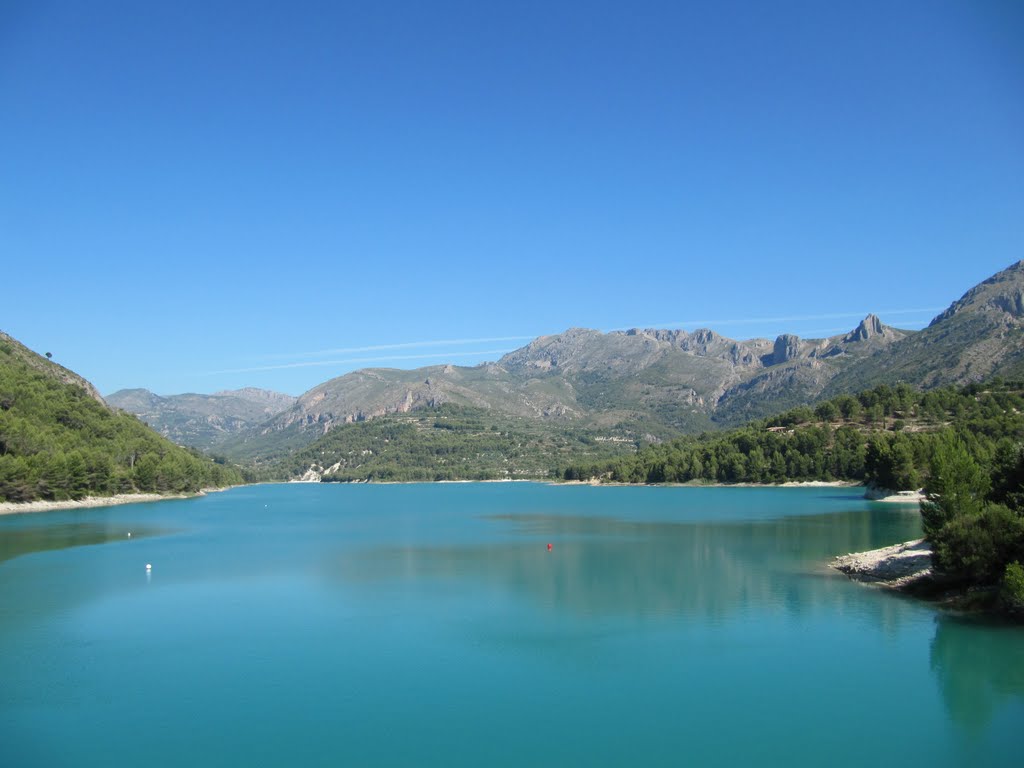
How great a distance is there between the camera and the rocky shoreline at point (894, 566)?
104 ft

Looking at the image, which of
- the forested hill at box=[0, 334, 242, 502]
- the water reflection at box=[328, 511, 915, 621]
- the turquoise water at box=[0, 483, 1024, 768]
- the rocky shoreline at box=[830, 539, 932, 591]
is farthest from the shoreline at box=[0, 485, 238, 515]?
the rocky shoreline at box=[830, 539, 932, 591]

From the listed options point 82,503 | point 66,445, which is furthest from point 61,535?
point 66,445

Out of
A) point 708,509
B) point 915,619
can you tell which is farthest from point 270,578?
point 708,509

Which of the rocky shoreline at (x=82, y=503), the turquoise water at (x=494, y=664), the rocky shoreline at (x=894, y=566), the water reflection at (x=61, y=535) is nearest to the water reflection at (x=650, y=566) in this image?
the turquoise water at (x=494, y=664)

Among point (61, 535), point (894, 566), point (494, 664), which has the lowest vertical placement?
point (494, 664)

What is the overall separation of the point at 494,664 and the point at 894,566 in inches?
818

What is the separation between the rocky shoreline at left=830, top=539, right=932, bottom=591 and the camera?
1242 inches

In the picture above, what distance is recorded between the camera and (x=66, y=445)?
87.9 metres

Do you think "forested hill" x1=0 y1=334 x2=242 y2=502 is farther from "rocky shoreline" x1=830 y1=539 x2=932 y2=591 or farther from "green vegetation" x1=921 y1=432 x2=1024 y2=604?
"green vegetation" x1=921 y1=432 x2=1024 y2=604

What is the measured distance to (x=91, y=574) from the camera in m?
39.2

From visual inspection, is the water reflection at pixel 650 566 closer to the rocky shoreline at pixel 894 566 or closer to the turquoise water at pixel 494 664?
the turquoise water at pixel 494 664

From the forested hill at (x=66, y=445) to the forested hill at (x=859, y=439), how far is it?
275 feet

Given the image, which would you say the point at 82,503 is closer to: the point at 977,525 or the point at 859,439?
the point at 977,525

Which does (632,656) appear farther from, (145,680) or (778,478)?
(778,478)
